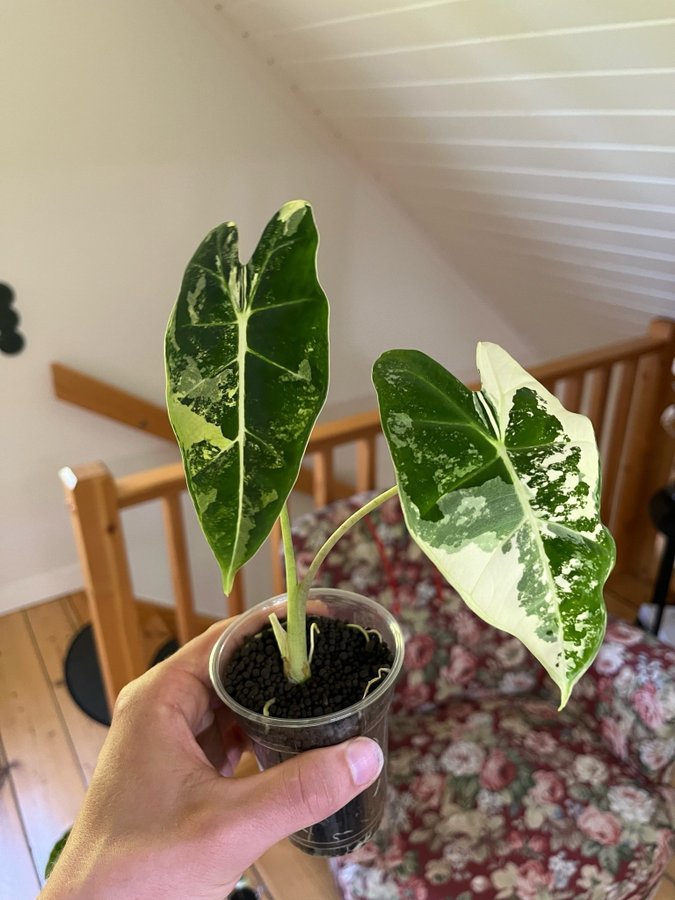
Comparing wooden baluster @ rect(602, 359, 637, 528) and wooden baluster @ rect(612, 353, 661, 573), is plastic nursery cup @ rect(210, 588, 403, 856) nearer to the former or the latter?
wooden baluster @ rect(602, 359, 637, 528)

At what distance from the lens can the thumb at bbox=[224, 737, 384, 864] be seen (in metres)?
0.63

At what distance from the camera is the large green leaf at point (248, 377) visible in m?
0.50

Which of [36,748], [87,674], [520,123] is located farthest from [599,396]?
[36,748]

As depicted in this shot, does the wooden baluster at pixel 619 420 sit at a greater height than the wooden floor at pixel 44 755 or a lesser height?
greater

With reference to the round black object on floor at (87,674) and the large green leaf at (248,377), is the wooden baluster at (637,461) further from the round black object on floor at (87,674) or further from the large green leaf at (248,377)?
the large green leaf at (248,377)

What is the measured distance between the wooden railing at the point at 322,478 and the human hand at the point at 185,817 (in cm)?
61

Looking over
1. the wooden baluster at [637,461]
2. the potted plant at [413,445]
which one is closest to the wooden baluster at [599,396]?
the wooden baluster at [637,461]

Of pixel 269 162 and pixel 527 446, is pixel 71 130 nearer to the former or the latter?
pixel 269 162

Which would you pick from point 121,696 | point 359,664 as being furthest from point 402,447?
point 121,696

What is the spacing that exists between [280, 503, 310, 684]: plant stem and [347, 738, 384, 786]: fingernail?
0.28ft

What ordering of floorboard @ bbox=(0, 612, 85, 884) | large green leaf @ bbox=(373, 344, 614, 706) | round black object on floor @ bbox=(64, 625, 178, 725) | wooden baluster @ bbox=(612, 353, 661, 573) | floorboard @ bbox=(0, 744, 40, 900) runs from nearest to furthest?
large green leaf @ bbox=(373, 344, 614, 706), floorboard @ bbox=(0, 744, 40, 900), floorboard @ bbox=(0, 612, 85, 884), round black object on floor @ bbox=(64, 625, 178, 725), wooden baluster @ bbox=(612, 353, 661, 573)

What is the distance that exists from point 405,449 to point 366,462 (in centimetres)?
111

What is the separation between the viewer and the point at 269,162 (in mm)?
2189

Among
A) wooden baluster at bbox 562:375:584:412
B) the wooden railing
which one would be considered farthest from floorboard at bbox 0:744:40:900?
wooden baluster at bbox 562:375:584:412
